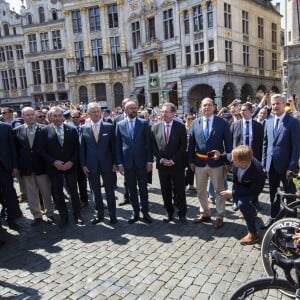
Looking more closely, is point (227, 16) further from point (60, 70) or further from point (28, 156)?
point (28, 156)

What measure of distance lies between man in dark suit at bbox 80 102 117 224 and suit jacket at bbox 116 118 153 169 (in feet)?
0.57

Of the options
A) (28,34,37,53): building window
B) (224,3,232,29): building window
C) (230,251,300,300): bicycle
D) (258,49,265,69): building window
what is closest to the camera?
(230,251,300,300): bicycle

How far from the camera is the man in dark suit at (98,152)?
18.9 feet

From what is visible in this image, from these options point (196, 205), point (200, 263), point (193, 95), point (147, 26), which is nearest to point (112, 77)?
point (147, 26)

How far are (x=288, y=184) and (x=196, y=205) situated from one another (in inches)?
85.0

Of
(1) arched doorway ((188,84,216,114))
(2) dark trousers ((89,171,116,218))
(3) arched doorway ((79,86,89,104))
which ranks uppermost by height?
(3) arched doorway ((79,86,89,104))

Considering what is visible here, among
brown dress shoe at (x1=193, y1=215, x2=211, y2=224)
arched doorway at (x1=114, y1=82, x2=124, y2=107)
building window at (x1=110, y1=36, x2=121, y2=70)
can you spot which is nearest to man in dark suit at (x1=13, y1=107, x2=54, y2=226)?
brown dress shoe at (x1=193, y1=215, x2=211, y2=224)

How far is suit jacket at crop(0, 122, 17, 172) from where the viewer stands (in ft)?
18.6

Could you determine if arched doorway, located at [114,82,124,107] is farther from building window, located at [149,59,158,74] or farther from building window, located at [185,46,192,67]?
building window, located at [185,46,192,67]

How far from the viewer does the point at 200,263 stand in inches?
166

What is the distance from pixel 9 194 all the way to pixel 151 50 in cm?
2680

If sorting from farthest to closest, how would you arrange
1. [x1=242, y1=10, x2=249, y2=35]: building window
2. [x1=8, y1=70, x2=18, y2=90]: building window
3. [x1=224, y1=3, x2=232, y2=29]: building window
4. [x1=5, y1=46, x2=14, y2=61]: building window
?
1. [x1=8, y1=70, x2=18, y2=90]: building window
2. [x1=5, y1=46, x2=14, y2=61]: building window
3. [x1=242, y1=10, x2=249, y2=35]: building window
4. [x1=224, y1=3, x2=232, y2=29]: building window

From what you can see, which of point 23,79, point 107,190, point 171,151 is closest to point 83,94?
point 23,79

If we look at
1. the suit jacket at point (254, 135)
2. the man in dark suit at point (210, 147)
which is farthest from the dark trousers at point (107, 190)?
the suit jacket at point (254, 135)
